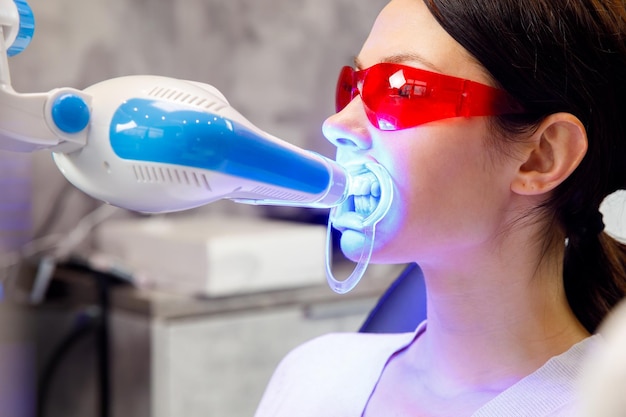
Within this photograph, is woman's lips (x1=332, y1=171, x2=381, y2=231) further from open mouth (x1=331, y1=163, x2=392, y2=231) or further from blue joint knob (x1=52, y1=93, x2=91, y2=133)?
blue joint knob (x1=52, y1=93, x2=91, y2=133)

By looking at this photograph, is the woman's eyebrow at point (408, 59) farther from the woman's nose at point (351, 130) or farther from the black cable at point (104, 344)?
the black cable at point (104, 344)

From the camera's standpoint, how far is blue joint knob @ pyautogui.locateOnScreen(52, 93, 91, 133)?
2.25 ft

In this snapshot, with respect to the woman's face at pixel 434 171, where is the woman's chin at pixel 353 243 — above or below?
below

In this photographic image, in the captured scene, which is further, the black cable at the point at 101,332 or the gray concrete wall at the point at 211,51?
the gray concrete wall at the point at 211,51

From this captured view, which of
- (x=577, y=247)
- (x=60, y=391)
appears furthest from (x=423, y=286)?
(x=60, y=391)

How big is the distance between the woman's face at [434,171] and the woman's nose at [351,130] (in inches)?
0.6

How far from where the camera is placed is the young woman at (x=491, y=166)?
0.93 m

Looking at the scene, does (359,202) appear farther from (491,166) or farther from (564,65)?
(564,65)

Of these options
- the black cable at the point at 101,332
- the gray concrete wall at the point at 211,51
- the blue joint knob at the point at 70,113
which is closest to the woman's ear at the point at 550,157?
the blue joint knob at the point at 70,113

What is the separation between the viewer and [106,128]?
70 cm

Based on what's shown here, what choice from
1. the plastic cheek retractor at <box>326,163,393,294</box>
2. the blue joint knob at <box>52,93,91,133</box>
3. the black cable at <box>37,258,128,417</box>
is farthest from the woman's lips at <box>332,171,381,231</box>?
the black cable at <box>37,258,128,417</box>

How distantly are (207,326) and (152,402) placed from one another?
0.67 feet

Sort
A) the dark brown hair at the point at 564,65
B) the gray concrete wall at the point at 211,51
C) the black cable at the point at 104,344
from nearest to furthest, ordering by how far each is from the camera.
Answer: the dark brown hair at the point at 564,65 → the black cable at the point at 104,344 → the gray concrete wall at the point at 211,51

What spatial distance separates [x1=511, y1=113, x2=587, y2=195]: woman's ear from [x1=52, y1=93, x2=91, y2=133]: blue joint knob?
517mm
